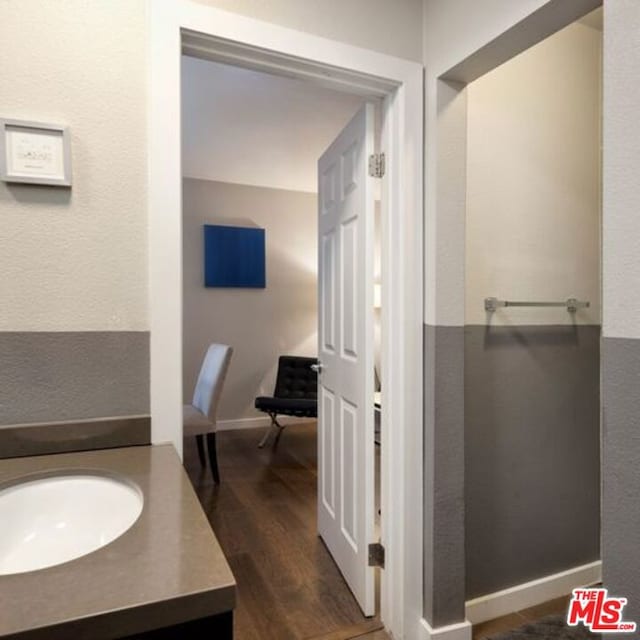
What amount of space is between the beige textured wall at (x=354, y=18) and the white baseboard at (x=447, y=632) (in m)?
2.05

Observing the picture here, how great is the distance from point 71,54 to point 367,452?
5.36 feet

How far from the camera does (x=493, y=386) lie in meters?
1.77

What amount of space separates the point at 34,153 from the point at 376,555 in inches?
69.9

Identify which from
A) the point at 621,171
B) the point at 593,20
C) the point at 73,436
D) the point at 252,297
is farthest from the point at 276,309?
the point at 621,171

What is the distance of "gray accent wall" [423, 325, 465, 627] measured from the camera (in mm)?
1574

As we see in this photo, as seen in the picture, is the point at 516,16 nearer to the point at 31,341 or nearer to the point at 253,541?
the point at 31,341

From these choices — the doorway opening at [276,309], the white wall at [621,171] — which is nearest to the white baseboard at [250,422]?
the doorway opening at [276,309]

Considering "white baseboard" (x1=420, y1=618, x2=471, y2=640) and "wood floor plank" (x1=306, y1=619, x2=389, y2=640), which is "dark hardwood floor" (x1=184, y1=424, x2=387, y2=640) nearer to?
"wood floor plank" (x1=306, y1=619, x2=389, y2=640)

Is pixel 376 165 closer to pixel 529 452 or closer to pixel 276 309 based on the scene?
pixel 529 452

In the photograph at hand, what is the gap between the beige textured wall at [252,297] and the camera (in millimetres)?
4379

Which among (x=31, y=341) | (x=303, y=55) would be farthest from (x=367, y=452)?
(x=303, y=55)

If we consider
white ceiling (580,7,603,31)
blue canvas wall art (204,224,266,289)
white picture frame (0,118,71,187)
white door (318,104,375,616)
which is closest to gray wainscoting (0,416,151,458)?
white picture frame (0,118,71,187)

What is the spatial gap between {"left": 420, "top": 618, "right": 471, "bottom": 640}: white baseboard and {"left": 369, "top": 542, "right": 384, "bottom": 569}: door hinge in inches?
9.4

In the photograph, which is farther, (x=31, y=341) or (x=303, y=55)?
(x=303, y=55)
